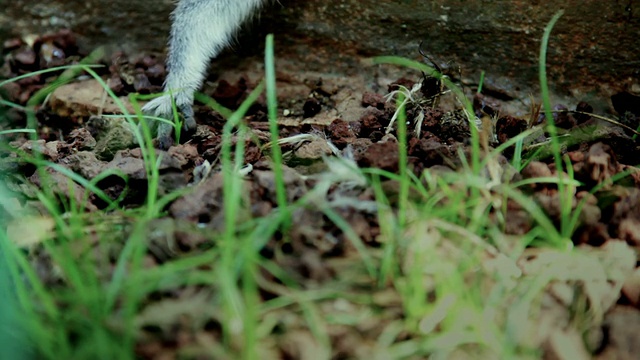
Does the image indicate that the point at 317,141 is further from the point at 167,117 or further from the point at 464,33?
the point at 464,33

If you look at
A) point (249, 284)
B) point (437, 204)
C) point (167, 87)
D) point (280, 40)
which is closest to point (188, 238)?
point (249, 284)

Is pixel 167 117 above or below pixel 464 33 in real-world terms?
below

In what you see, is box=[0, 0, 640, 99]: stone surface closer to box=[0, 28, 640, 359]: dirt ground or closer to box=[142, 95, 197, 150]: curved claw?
box=[0, 28, 640, 359]: dirt ground

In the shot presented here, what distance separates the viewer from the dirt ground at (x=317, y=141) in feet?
5.49

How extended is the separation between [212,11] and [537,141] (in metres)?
1.51

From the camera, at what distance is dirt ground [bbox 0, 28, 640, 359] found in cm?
167

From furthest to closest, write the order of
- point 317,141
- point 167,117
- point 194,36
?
1. point 194,36
2. point 167,117
3. point 317,141

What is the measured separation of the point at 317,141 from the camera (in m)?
2.32

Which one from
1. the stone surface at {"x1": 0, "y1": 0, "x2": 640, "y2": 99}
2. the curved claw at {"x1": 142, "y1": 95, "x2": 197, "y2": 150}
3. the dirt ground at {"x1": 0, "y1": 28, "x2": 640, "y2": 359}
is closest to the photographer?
the dirt ground at {"x1": 0, "y1": 28, "x2": 640, "y2": 359}

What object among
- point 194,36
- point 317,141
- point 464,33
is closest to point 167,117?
point 194,36

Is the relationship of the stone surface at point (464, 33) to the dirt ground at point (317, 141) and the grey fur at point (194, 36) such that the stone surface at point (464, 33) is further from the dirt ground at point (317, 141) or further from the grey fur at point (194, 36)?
the grey fur at point (194, 36)

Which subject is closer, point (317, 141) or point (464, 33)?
point (317, 141)

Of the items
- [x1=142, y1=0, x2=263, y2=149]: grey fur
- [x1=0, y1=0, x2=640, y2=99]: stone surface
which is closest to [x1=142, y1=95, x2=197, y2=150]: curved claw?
[x1=142, y1=0, x2=263, y2=149]: grey fur

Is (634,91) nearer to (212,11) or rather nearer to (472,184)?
(472,184)
